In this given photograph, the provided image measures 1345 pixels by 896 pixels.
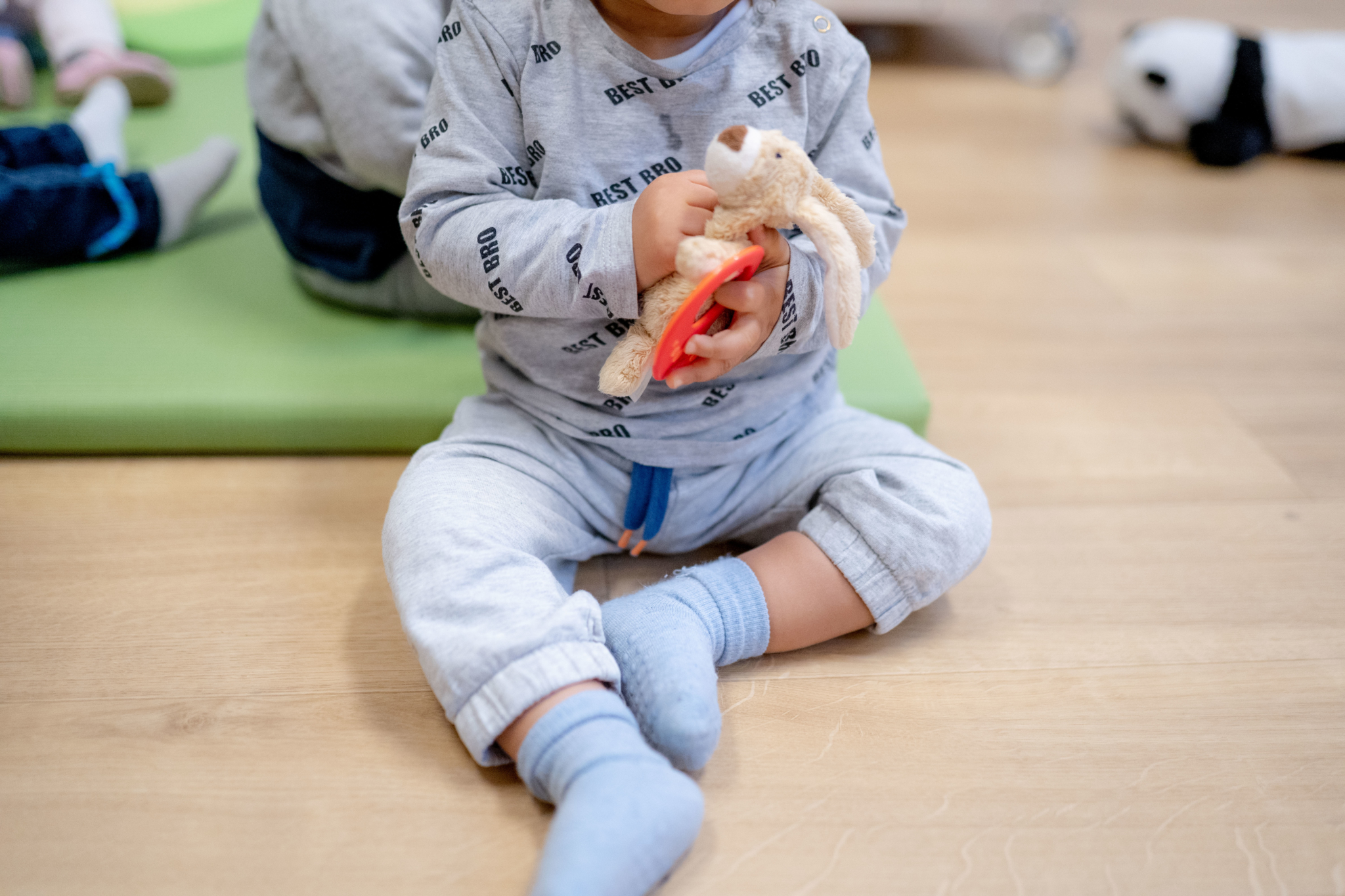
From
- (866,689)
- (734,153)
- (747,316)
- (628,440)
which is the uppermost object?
(734,153)

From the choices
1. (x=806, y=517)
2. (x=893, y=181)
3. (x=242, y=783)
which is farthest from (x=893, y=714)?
(x=893, y=181)

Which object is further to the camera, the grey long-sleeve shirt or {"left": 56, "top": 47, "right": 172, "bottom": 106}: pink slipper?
{"left": 56, "top": 47, "right": 172, "bottom": 106}: pink slipper

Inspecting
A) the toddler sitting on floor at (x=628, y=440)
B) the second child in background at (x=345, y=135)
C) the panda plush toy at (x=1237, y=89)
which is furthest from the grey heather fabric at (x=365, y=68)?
the panda plush toy at (x=1237, y=89)

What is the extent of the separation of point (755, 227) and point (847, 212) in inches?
2.6

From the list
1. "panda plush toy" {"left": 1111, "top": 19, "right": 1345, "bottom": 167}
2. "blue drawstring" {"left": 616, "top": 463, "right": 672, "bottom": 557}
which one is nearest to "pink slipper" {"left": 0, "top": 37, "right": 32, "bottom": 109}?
"blue drawstring" {"left": 616, "top": 463, "right": 672, "bottom": 557}

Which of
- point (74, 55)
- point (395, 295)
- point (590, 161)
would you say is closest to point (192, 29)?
point (74, 55)

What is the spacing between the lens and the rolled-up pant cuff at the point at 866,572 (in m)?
0.70

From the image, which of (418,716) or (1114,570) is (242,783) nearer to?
(418,716)

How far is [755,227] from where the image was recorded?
0.60 metres

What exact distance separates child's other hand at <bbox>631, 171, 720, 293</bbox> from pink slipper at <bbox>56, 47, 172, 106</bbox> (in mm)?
986

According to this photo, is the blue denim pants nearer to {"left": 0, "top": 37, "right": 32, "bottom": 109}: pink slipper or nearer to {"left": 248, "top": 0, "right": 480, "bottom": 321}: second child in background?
{"left": 248, "top": 0, "right": 480, "bottom": 321}: second child in background

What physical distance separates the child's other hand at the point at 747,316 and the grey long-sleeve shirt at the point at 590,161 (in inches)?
0.6

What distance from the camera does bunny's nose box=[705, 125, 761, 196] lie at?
1.82 feet

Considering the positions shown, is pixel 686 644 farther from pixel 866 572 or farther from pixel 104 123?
pixel 104 123
